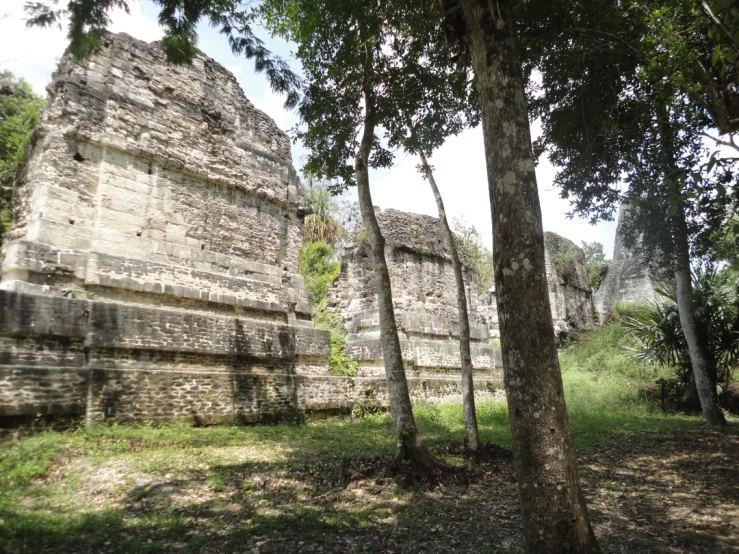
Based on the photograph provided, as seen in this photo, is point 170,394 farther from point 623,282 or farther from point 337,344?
point 623,282

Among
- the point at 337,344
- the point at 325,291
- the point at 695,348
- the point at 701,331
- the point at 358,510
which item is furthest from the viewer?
the point at 325,291

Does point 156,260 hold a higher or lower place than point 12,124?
lower

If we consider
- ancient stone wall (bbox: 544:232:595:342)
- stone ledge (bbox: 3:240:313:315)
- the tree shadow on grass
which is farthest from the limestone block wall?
ancient stone wall (bbox: 544:232:595:342)

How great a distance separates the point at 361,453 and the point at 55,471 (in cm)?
356

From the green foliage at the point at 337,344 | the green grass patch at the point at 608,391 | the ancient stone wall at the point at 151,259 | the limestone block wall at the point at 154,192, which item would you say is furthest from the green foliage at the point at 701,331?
the limestone block wall at the point at 154,192

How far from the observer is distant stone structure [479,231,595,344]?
21141mm

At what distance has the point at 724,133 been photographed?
5910 millimetres

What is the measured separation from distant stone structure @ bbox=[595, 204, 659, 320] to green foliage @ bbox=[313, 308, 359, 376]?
54.2ft

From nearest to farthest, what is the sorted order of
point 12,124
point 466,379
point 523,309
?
point 523,309, point 466,379, point 12,124

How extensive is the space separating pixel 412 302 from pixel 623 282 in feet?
51.9

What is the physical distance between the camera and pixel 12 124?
12555mm

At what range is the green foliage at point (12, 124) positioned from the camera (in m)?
11.6

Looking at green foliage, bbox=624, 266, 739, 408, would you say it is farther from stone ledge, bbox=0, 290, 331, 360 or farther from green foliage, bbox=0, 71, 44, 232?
green foliage, bbox=0, 71, 44, 232

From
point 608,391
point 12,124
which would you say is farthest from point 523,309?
point 12,124
